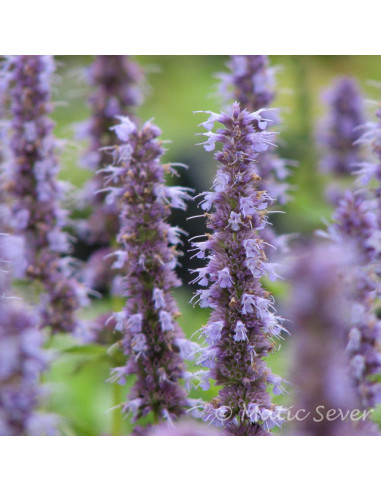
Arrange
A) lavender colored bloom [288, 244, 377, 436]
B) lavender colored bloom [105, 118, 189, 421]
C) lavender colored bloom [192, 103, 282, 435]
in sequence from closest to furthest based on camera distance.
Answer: lavender colored bloom [288, 244, 377, 436] < lavender colored bloom [192, 103, 282, 435] < lavender colored bloom [105, 118, 189, 421]

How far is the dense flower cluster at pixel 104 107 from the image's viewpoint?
376 centimetres

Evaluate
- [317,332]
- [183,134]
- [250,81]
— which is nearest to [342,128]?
[250,81]

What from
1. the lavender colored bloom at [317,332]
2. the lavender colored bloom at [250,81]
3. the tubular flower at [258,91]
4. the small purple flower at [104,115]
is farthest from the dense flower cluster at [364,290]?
the small purple flower at [104,115]

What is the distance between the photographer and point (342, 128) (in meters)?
4.11

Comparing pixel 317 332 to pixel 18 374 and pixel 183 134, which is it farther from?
pixel 183 134

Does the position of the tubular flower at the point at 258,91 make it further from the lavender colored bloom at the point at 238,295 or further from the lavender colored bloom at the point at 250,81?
the lavender colored bloom at the point at 238,295

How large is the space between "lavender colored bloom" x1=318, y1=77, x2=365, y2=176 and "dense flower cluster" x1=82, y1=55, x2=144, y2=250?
44.1 inches

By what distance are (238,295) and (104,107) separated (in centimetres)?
150

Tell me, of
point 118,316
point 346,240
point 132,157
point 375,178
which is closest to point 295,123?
point 375,178

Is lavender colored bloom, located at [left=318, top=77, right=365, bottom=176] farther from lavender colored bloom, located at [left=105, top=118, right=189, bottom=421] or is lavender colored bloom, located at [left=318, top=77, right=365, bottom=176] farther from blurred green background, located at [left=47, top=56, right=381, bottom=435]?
lavender colored bloom, located at [left=105, top=118, right=189, bottom=421]

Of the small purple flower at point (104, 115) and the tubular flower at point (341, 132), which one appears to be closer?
the small purple flower at point (104, 115)

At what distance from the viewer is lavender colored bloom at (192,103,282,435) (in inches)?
109

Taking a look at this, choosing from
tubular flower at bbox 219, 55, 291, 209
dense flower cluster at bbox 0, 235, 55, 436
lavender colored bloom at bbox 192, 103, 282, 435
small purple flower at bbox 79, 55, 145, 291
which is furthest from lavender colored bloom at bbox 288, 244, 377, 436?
small purple flower at bbox 79, 55, 145, 291

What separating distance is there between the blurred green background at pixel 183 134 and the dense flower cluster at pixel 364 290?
391 mm
